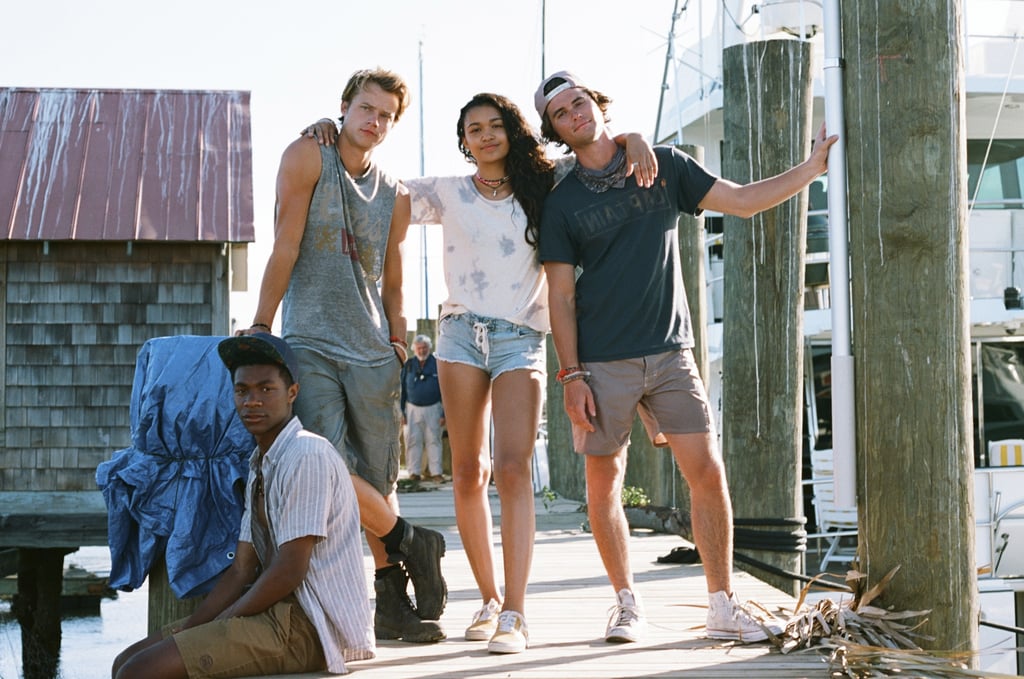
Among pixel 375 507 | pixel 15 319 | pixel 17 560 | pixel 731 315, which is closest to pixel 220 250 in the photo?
pixel 15 319

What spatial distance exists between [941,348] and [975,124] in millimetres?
12511

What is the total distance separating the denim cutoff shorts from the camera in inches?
185

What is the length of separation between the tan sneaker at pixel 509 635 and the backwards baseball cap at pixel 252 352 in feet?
3.69

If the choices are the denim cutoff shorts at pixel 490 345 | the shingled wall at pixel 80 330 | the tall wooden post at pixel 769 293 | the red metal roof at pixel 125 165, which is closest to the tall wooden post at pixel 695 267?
the tall wooden post at pixel 769 293

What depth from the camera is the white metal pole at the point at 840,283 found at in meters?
4.59

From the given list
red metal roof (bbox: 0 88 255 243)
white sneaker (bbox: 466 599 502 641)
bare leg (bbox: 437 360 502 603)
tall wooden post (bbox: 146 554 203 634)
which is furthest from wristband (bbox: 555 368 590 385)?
red metal roof (bbox: 0 88 255 243)

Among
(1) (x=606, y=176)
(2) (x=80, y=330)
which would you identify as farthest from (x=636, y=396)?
(2) (x=80, y=330)

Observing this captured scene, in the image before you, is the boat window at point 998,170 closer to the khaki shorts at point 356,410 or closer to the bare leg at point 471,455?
the bare leg at point 471,455

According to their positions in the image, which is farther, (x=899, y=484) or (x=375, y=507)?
(x=375, y=507)

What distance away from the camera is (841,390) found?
458cm

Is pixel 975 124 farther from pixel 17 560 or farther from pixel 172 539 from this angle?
pixel 172 539

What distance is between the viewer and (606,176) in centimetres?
475

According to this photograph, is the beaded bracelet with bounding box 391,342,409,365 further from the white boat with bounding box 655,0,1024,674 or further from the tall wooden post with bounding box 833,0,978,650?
the white boat with bounding box 655,0,1024,674

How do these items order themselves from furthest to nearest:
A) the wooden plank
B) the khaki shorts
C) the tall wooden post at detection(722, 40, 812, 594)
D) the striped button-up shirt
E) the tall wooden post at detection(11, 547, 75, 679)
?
the tall wooden post at detection(11, 547, 75, 679) → the wooden plank → the tall wooden post at detection(722, 40, 812, 594) → the khaki shorts → the striped button-up shirt
